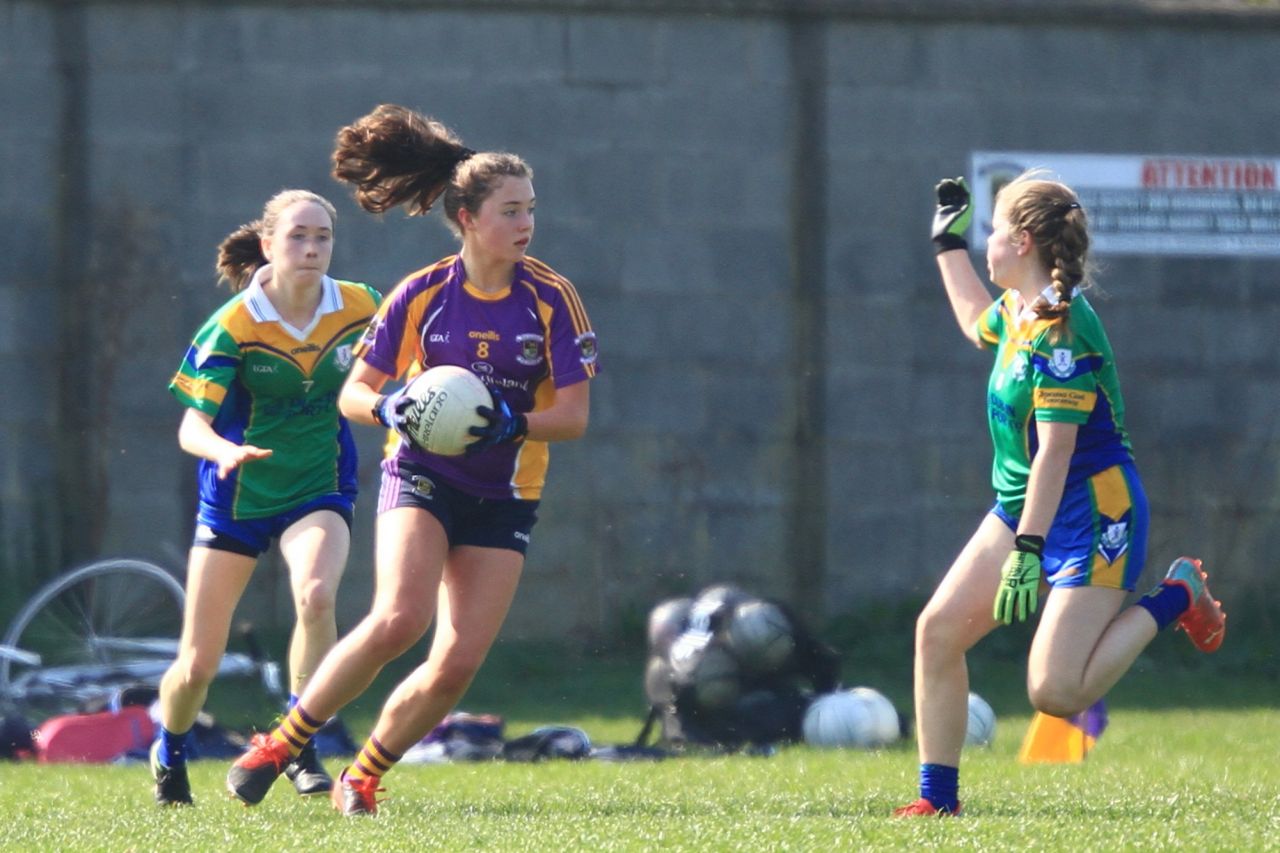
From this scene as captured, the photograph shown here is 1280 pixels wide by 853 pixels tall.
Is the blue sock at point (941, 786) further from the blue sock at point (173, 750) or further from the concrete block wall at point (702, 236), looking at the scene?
the concrete block wall at point (702, 236)

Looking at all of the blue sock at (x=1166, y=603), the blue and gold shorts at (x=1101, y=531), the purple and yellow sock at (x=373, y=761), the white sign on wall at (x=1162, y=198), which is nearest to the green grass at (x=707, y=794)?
the purple and yellow sock at (x=373, y=761)

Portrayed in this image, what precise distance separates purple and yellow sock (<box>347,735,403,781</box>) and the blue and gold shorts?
1.97 metres

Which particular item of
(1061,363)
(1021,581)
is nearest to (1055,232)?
(1061,363)

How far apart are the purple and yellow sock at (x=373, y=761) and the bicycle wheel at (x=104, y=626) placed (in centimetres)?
424

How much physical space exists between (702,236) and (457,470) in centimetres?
538

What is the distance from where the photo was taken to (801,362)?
432 inches

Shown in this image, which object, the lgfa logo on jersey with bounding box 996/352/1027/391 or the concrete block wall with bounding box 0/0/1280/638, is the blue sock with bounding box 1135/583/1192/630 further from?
the concrete block wall with bounding box 0/0/1280/638

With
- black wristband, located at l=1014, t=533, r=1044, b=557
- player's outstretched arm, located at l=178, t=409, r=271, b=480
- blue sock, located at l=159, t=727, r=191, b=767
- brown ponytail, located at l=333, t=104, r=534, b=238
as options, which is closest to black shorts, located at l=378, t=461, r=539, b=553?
player's outstretched arm, located at l=178, t=409, r=271, b=480

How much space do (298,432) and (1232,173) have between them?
6819 millimetres

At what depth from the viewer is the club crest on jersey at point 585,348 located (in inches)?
228

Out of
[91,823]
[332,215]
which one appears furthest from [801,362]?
[91,823]

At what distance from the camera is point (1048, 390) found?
5.27 meters

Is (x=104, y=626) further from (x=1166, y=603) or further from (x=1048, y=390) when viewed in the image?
(x=1048, y=390)

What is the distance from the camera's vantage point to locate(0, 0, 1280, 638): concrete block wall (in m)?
10.4
